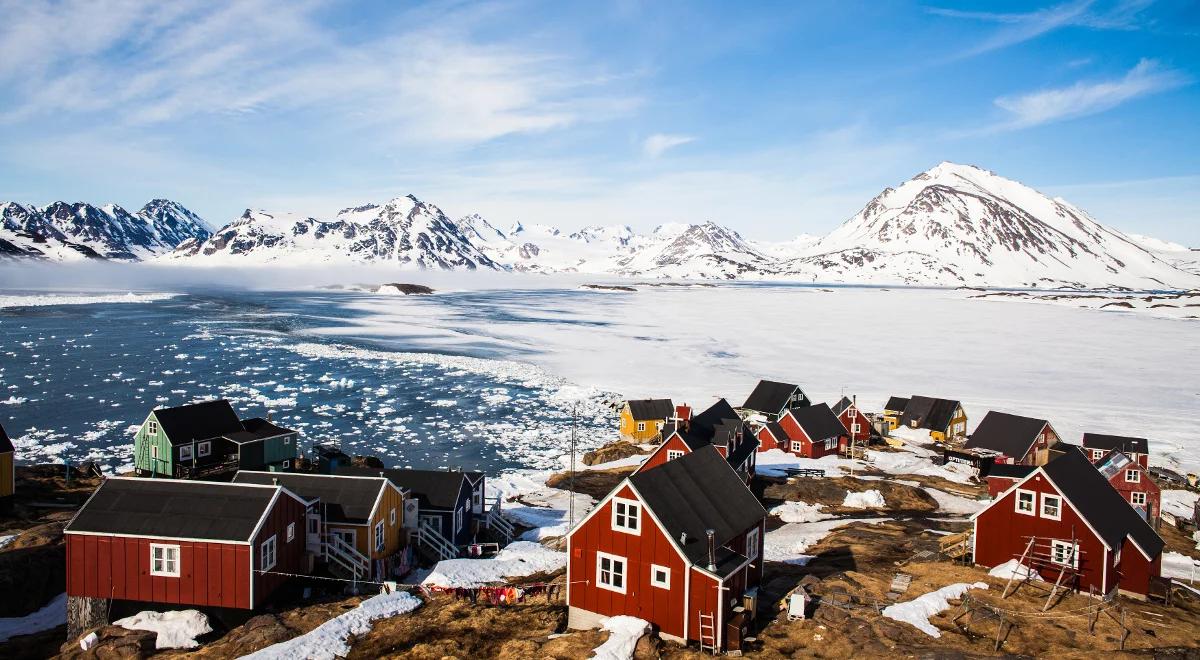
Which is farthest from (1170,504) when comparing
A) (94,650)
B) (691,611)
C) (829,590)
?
(94,650)

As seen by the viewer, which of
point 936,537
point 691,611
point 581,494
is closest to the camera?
point 691,611

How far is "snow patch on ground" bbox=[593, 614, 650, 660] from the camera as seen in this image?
20517 millimetres

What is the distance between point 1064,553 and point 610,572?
16.9 metres

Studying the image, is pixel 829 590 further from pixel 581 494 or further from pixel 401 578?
pixel 581 494

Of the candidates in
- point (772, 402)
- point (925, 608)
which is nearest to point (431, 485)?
point (925, 608)

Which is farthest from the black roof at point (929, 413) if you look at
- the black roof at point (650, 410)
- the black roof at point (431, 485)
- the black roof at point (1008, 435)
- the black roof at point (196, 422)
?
the black roof at point (196, 422)

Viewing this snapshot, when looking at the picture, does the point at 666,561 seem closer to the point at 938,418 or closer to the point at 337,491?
the point at 337,491

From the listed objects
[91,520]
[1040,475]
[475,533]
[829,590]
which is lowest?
[475,533]

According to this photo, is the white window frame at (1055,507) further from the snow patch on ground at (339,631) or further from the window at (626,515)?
the snow patch on ground at (339,631)

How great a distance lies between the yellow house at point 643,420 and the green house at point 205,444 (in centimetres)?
2506

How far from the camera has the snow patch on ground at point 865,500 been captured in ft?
141

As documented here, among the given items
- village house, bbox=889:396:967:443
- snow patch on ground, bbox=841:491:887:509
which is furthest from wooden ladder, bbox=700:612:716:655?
village house, bbox=889:396:967:443

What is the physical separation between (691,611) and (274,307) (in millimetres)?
186449

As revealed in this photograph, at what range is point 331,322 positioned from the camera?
146000 mm
